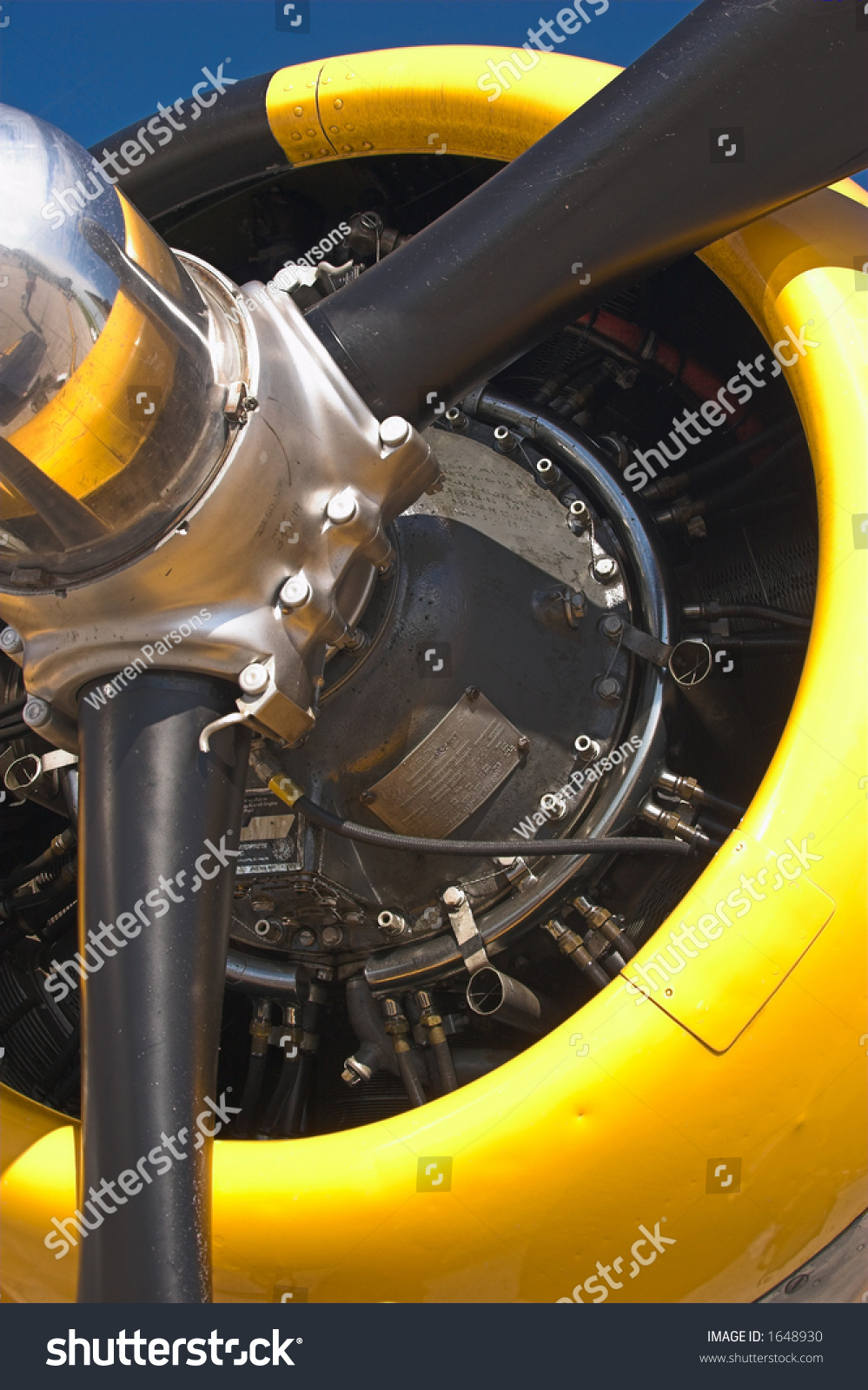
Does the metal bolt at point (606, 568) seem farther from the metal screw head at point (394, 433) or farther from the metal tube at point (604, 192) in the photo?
the metal screw head at point (394, 433)

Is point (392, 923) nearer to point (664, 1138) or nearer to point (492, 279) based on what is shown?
point (664, 1138)

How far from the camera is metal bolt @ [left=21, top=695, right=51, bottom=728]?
261 cm

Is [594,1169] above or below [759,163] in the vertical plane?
below

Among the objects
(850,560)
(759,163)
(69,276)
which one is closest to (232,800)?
(69,276)

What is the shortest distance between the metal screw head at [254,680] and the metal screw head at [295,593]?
155mm

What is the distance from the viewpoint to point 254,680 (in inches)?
94.9

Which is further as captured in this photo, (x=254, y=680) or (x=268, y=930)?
(x=268, y=930)

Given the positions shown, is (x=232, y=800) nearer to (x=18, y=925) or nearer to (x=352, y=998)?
(x=352, y=998)

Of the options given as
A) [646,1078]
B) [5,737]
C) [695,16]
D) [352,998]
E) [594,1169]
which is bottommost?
[594,1169]

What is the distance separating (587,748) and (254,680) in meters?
1.20

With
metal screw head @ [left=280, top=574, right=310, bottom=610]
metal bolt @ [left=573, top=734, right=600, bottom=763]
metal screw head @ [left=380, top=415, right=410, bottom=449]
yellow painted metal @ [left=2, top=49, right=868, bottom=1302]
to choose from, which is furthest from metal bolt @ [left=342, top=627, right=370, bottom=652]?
yellow painted metal @ [left=2, top=49, right=868, bottom=1302]

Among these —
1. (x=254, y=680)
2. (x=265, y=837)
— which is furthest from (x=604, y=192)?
(x=265, y=837)

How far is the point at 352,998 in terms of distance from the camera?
3.23 m
